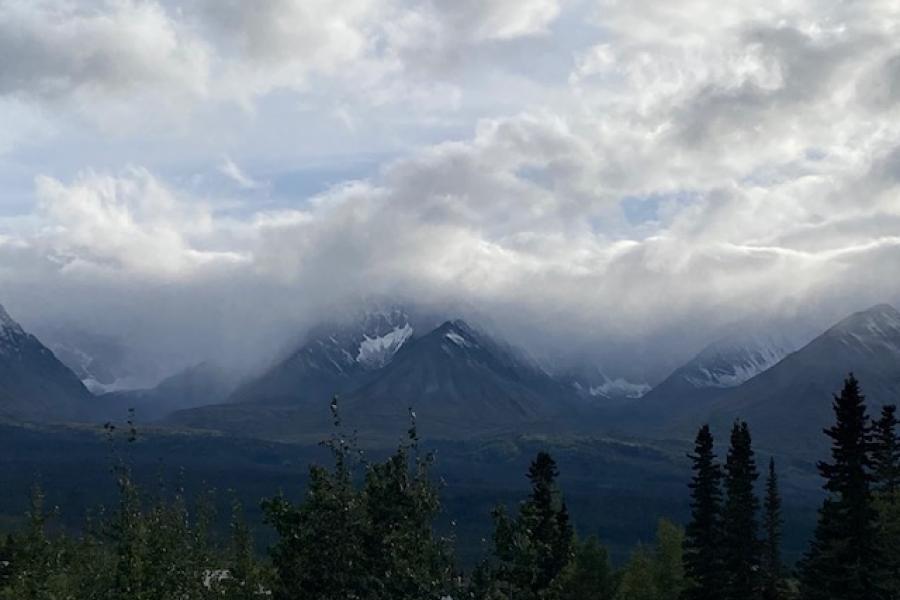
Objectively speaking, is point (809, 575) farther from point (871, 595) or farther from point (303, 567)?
point (303, 567)

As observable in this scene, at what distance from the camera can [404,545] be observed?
42656 mm

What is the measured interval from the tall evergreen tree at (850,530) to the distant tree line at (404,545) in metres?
0.10

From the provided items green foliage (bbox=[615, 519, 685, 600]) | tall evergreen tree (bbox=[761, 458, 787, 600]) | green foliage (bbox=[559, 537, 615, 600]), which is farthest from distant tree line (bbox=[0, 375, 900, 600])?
green foliage (bbox=[559, 537, 615, 600])

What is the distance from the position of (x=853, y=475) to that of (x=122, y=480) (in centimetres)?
5240

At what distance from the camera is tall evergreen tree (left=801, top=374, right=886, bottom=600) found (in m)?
81.5

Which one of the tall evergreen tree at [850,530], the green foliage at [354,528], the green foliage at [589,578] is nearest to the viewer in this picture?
the green foliage at [354,528]

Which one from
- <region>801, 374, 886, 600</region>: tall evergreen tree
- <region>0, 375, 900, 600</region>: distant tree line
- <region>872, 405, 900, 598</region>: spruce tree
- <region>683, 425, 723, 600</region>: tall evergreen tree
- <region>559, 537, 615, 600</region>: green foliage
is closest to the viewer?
<region>0, 375, 900, 600</region>: distant tree line

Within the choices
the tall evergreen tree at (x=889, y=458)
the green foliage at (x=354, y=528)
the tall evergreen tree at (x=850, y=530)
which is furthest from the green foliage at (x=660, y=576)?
the green foliage at (x=354, y=528)

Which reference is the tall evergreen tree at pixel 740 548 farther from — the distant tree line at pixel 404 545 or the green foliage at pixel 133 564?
the green foliage at pixel 133 564

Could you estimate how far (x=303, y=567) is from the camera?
154ft

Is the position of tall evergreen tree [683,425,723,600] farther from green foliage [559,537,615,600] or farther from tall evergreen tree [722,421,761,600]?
green foliage [559,537,615,600]

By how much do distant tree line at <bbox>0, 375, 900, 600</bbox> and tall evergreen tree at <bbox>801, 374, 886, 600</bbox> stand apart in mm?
101

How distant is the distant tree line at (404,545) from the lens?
4288 cm

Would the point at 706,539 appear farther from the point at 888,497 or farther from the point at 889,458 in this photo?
the point at 889,458
